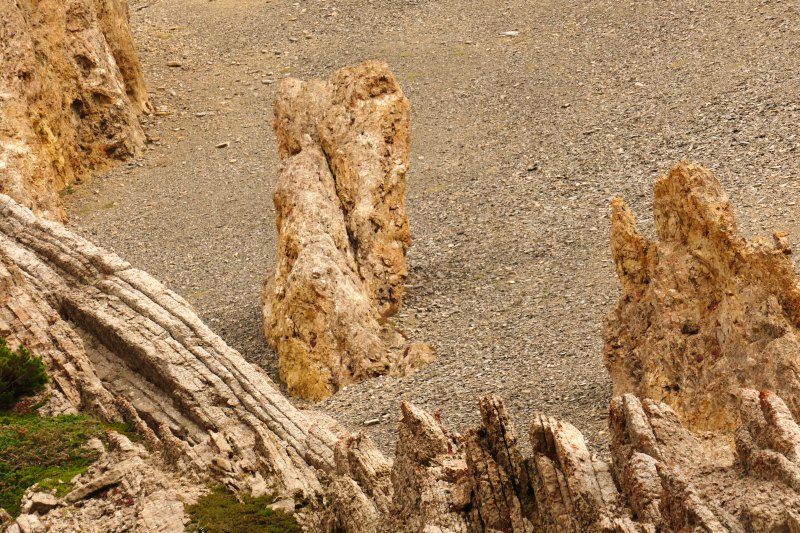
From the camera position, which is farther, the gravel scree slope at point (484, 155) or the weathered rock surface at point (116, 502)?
the gravel scree slope at point (484, 155)

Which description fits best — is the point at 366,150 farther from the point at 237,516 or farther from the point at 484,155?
the point at 237,516

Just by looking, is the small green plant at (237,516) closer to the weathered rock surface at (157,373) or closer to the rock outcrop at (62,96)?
the weathered rock surface at (157,373)

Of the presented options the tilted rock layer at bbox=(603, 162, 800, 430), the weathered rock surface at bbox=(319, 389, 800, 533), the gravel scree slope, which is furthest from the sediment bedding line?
the tilted rock layer at bbox=(603, 162, 800, 430)

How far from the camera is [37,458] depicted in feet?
43.1

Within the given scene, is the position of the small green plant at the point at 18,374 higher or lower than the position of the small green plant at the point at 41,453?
higher

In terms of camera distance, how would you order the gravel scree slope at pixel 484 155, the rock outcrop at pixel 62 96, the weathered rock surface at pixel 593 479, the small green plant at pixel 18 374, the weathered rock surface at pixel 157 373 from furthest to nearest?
the rock outcrop at pixel 62 96, the gravel scree slope at pixel 484 155, the small green plant at pixel 18 374, the weathered rock surface at pixel 157 373, the weathered rock surface at pixel 593 479

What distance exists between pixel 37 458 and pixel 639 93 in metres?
27.3

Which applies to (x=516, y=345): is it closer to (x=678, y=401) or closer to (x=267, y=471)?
(x=678, y=401)

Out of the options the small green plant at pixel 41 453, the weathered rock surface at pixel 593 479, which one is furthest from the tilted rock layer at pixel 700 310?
the small green plant at pixel 41 453

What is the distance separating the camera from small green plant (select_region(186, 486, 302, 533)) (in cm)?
1170

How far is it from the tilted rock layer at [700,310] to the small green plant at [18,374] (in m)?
10.6

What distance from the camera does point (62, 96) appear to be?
112 feet

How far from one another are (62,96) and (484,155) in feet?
58.9

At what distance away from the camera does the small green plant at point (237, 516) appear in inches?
460
